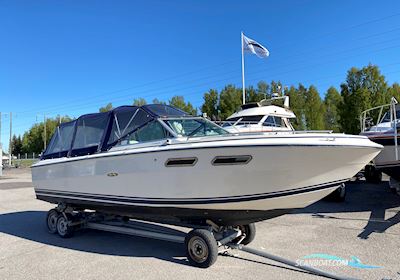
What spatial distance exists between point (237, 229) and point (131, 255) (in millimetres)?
1748

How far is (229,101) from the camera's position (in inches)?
1348

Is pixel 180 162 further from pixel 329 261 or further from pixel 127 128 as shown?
pixel 329 261

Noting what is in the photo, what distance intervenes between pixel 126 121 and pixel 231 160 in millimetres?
2528

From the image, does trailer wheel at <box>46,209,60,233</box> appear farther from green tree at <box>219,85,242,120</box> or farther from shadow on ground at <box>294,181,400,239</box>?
green tree at <box>219,85,242,120</box>

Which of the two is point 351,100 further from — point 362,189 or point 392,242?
point 392,242

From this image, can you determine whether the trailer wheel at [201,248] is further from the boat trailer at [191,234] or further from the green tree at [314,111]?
the green tree at [314,111]

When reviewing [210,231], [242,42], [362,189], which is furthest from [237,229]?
[242,42]

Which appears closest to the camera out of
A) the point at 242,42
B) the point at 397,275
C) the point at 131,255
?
the point at 397,275

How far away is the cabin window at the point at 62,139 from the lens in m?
7.39

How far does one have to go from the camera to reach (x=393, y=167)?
26.8 ft

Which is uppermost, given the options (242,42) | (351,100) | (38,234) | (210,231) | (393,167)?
(242,42)

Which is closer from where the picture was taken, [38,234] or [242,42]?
[38,234]

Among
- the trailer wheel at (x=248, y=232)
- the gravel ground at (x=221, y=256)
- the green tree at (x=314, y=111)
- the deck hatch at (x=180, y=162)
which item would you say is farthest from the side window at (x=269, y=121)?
the green tree at (x=314, y=111)

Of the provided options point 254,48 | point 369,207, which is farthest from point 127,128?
point 254,48
